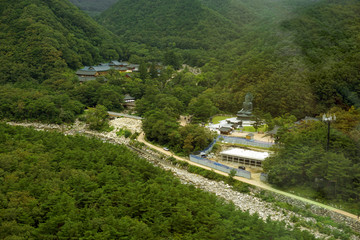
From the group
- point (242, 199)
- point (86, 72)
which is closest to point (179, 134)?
point (242, 199)

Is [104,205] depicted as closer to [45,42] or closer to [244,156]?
[244,156]

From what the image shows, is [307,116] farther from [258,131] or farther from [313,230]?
[313,230]

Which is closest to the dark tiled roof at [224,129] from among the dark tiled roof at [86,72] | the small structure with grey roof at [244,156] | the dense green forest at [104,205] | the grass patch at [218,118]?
the grass patch at [218,118]

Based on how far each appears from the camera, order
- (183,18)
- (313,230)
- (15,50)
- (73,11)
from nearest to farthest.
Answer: (313,230), (15,50), (73,11), (183,18)

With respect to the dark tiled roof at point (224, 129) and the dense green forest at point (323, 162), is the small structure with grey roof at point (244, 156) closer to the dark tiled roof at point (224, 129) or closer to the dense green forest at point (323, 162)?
the dense green forest at point (323, 162)

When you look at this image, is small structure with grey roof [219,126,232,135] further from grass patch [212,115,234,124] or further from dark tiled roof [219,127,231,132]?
grass patch [212,115,234,124]

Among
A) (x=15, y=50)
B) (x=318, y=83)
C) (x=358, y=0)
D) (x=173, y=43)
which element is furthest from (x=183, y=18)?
(x=318, y=83)
